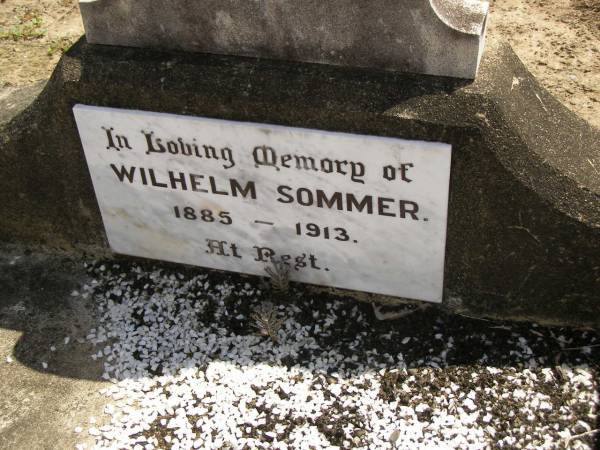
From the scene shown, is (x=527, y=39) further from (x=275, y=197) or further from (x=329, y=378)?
(x=329, y=378)

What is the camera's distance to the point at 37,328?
14.2 ft

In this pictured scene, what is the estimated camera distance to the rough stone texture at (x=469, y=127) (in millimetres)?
3475

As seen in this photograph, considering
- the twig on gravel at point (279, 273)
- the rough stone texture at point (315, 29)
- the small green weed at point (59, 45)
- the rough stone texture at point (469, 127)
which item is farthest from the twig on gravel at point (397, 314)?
the small green weed at point (59, 45)

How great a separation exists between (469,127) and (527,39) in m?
Answer: 2.76

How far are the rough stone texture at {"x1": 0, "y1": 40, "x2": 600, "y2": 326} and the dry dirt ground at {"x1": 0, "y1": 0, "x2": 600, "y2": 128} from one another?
5.27 feet

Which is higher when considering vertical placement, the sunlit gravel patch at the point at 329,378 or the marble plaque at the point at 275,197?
the marble plaque at the point at 275,197

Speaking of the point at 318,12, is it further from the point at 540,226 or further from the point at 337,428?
the point at 337,428

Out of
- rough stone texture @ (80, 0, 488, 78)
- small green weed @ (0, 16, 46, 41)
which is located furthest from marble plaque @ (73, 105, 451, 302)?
small green weed @ (0, 16, 46, 41)

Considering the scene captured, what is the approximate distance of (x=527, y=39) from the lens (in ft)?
19.1

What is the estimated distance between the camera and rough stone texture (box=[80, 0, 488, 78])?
339cm

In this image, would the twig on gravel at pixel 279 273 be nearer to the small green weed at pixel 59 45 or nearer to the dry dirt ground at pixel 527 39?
the dry dirt ground at pixel 527 39

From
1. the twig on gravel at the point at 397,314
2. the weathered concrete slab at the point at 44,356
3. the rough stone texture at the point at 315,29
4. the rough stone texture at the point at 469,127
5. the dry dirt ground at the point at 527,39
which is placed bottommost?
the weathered concrete slab at the point at 44,356

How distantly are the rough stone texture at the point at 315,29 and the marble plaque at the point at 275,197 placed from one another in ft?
1.18

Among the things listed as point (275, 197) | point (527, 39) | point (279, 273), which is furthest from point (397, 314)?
point (527, 39)
